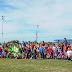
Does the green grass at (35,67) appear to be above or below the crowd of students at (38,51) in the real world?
below

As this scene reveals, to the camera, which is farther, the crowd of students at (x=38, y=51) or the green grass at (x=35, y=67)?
the crowd of students at (x=38, y=51)

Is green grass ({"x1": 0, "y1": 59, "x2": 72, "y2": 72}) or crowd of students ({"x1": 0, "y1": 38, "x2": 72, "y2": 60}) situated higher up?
crowd of students ({"x1": 0, "y1": 38, "x2": 72, "y2": 60})

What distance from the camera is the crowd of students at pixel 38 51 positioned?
1321 cm

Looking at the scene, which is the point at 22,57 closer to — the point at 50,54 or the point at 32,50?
the point at 32,50

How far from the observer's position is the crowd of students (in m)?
13.2

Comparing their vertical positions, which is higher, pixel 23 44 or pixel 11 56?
pixel 23 44

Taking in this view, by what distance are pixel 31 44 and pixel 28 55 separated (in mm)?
1228

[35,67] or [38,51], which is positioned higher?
[38,51]

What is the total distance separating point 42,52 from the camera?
13.5 metres

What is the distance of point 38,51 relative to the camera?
13609mm

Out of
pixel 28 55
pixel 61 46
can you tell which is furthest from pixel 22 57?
pixel 61 46

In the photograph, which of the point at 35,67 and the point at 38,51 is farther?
the point at 38,51

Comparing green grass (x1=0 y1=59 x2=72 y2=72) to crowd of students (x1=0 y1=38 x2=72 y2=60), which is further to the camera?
crowd of students (x1=0 y1=38 x2=72 y2=60)

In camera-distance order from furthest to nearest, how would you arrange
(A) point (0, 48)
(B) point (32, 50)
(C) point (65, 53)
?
(A) point (0, 48), (B) point (32, 50), (C) point (65, 53)
